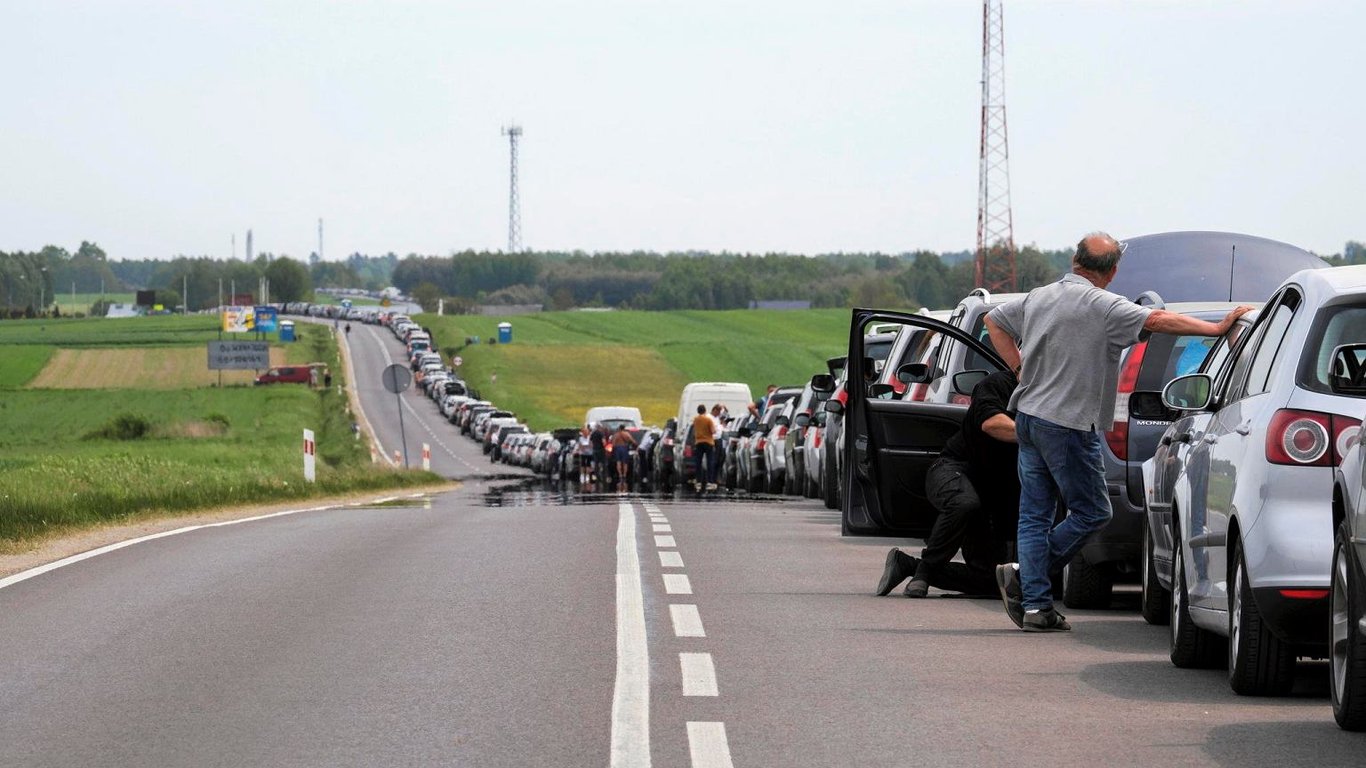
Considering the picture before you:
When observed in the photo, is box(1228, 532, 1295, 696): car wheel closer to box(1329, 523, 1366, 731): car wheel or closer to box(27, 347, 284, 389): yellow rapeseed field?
box(1329, 523, 1366, 731): car wheel

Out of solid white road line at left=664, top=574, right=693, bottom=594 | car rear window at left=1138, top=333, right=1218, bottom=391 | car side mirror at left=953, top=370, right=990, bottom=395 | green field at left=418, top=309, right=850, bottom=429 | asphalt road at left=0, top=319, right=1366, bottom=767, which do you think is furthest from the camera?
green field at left=418, top=309, right=850, bottom=429

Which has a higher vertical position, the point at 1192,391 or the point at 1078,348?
the point at 1078,348

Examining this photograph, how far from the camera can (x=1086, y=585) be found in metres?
12.0

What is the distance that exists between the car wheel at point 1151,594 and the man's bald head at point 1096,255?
1.33 meters

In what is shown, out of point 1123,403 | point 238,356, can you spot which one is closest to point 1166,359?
point 1123,403

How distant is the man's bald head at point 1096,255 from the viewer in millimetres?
10711

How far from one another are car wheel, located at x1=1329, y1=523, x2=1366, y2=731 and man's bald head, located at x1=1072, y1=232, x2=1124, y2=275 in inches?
144

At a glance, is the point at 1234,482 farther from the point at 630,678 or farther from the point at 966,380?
the point at 966,380

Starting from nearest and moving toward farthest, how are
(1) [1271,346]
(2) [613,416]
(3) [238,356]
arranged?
(1) [1271,346] < (2) [613,416] < (3) [238,356]

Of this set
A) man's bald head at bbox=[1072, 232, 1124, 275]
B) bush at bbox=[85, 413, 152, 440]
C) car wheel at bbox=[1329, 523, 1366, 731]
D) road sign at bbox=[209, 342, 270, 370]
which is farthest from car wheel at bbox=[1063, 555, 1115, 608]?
road sign at bbox=[209, 342, 270, 370]

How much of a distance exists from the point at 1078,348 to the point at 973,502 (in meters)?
1.50

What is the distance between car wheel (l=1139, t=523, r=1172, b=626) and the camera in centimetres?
1091

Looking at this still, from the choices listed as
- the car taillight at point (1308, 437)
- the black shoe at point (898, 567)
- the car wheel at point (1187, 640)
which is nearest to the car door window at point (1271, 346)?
the car taillight at point (1308, 437)

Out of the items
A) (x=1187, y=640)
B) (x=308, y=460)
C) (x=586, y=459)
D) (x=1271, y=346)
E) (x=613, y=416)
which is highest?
(x=1271, y=346)
